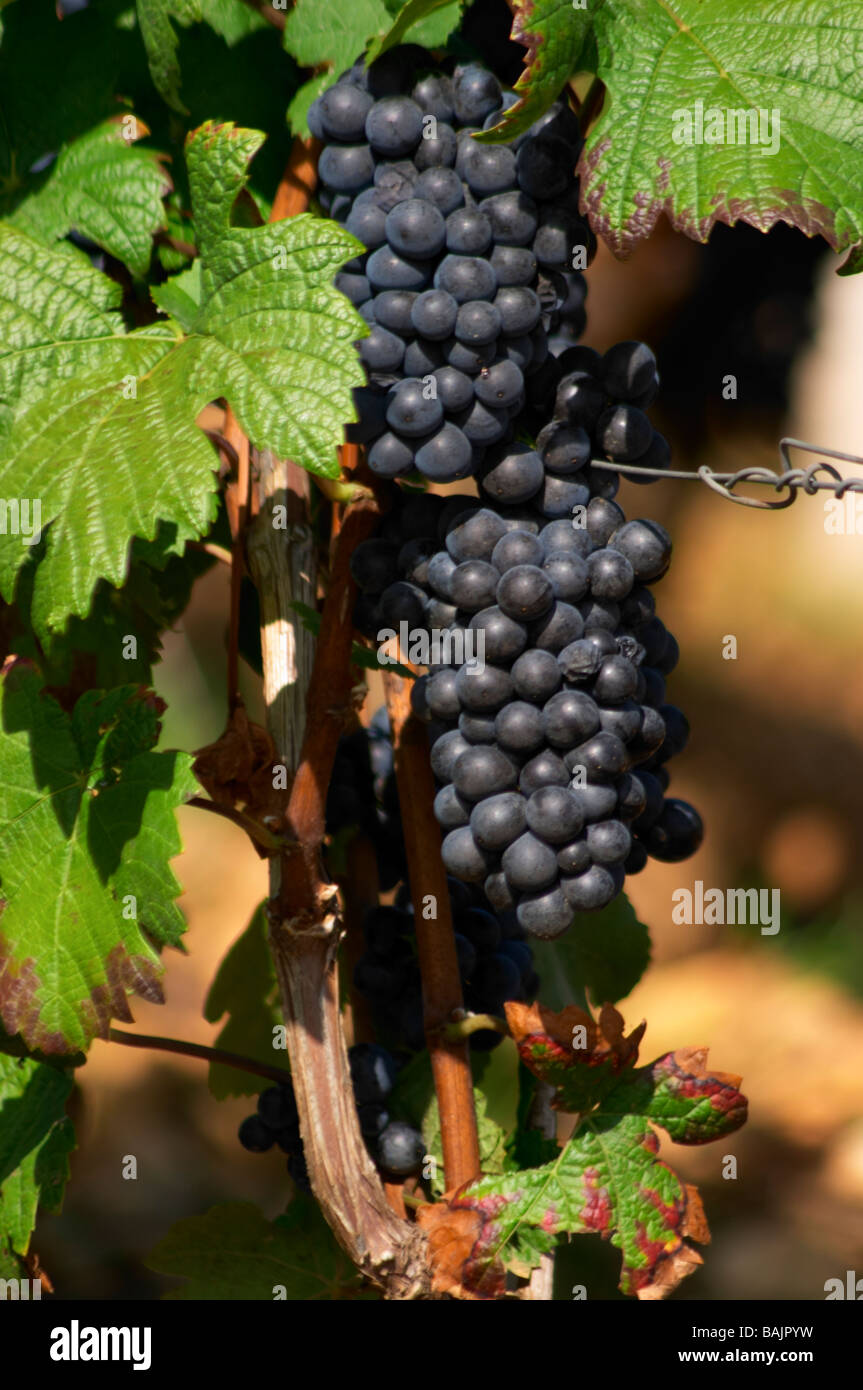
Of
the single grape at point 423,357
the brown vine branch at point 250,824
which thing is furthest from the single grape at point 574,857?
the single grape at point 423,357

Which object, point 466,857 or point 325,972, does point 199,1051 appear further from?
point 466,857

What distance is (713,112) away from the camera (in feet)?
2.49

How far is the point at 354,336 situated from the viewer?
0.70m

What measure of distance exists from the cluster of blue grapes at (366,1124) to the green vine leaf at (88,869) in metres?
0.23

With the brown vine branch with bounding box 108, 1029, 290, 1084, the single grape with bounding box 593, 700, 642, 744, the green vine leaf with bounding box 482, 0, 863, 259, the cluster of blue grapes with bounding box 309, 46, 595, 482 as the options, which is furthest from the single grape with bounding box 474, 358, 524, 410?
the brown vine branch with bounding box 108, 1029, 290, 1084

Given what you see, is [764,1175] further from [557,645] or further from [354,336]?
[354,336]

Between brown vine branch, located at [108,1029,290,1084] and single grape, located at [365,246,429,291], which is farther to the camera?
brown vine branch, located at [108,1029,290,1084]

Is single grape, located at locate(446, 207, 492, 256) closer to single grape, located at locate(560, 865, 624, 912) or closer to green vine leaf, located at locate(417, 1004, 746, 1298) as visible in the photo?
single grape, located at locate(560, 865, 624, 912)

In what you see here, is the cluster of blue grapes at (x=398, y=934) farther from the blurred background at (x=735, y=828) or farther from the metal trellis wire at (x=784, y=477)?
the blurred background at (x=735, y=828)

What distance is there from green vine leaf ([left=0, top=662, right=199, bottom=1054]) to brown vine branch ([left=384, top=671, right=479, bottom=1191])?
195 millimetres

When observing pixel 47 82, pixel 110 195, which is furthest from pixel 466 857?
pixel 47 82

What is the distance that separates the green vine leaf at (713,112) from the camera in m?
0.72

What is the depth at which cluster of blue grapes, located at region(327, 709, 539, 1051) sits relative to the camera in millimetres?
1025
